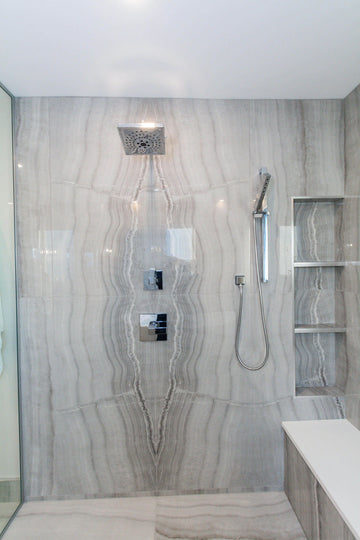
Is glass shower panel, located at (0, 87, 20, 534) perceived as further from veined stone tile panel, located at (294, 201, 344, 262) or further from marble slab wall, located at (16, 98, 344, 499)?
veined stone tile panel, located at (294, 201, 344, 262)

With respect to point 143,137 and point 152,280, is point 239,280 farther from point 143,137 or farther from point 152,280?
point 143,137

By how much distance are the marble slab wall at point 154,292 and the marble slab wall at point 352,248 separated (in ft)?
0.41

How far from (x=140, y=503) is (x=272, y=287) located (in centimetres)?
161

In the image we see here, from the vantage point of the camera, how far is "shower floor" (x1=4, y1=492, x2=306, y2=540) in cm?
175

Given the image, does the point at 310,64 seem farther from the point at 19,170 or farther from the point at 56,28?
the point at 19,170

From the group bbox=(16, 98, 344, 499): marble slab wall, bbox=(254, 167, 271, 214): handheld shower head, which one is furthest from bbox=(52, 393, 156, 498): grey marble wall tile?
bbox=(254, 167, 271, 214): handheld shower head

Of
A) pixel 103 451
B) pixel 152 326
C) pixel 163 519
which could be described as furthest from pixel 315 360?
pixel 103 451

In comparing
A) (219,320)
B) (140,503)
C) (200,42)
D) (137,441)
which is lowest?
(140,503)

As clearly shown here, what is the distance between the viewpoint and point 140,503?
1965mm

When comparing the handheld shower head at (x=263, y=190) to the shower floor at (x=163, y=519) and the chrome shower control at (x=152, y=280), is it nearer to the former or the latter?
the chrome shower control at (x=152, y=280)

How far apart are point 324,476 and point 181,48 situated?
223 cm

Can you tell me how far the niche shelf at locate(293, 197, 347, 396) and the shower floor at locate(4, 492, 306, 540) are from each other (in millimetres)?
754

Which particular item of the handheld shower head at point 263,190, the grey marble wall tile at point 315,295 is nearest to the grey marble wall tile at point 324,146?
the handheld shower head at point 263,190

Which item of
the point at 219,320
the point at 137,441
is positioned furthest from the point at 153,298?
the point at 137,441
